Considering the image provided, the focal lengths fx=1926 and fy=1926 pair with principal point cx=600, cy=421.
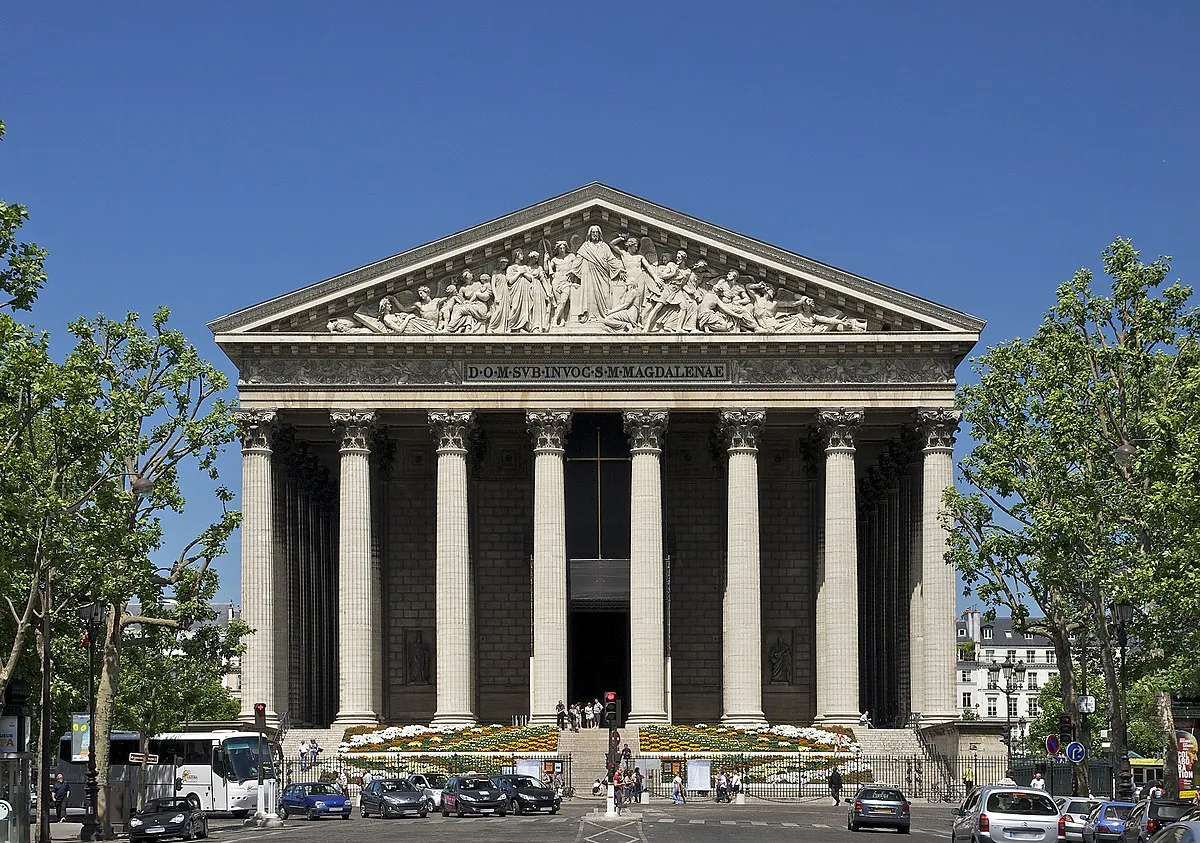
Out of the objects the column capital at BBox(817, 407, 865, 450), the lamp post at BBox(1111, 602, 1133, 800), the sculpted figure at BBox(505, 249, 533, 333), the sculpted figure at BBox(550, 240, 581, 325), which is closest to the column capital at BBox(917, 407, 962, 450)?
the column capital at BBox(817, 407, 865, 450)

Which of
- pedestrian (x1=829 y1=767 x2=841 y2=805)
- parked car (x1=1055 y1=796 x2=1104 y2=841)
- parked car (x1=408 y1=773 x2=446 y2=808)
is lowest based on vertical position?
pedestrian (x1=829 y1=767 x2=841 y2=805)

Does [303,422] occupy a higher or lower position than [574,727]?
higher

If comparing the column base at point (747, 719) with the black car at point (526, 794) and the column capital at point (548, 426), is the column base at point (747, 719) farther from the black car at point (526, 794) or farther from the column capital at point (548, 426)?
→ the black car at point (526, 794)

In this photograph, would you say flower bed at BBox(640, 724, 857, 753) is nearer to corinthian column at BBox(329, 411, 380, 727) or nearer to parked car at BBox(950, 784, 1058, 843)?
corinthian column at BBox(329, 411, 380, 727)

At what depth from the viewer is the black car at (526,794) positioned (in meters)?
62.6

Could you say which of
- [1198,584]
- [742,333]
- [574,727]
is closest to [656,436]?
[742,333]

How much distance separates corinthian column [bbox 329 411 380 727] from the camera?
3061 inches

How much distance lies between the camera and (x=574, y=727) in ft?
250

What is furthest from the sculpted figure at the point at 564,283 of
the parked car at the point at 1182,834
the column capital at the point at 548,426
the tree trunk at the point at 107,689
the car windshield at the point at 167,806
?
the parked car at the point at 1182,834

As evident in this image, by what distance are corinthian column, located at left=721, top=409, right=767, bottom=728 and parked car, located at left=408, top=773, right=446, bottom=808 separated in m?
15.5

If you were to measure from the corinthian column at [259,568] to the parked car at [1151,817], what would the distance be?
4437 cm

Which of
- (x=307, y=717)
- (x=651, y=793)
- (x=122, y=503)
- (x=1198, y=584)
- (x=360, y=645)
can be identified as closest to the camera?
(x=1198, y=584)

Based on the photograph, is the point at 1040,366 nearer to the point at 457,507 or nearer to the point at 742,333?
the point at 742,333

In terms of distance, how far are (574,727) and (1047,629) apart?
22678mm
